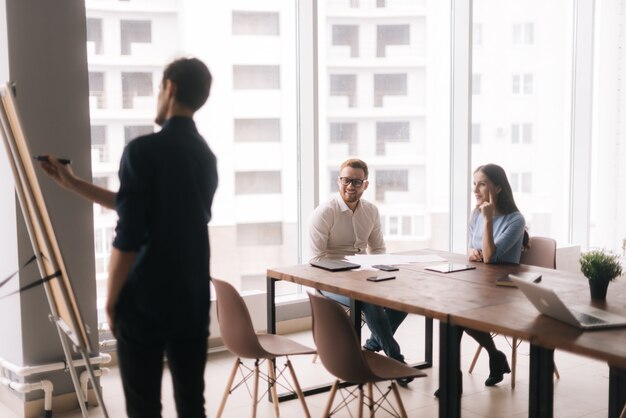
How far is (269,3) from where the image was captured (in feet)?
17.7

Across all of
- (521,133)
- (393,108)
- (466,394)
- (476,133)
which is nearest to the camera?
(466,394)

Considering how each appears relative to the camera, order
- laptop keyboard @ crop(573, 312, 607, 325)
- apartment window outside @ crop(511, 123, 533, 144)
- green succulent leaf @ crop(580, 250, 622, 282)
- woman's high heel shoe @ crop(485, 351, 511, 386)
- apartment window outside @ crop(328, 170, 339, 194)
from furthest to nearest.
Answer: apartment window outside @ crop(511, 123, 533, 144) < apartment window outside @ crop(328, 170, 339, 194) < woman's high heel shoe @ crop(485, 351, 511, 386) < green succulent leaf @ crop(580, 250, 622, 282) < laptop keyboard @ crop(573, 312, 607, 325)

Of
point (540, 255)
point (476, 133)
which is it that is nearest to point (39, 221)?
point (540, 255)

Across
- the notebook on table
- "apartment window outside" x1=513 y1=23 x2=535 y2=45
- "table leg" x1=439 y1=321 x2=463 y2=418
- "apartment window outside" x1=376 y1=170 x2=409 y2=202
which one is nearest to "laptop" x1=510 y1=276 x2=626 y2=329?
"table leg" x1=439 y1=321 x2=463 y2=418

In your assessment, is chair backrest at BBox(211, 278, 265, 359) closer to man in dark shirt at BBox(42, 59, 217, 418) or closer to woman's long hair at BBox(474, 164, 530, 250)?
man in dark shirt at BBox(42, 59, 217, 418)

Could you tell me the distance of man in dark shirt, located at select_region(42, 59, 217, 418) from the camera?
87.5 inches

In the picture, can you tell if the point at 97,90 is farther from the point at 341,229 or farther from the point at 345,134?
the point at 345,134

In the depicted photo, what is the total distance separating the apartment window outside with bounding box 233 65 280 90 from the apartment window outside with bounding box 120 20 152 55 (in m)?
0.70

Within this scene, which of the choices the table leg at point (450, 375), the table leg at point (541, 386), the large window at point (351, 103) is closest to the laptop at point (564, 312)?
the table leg at point (541, 386)

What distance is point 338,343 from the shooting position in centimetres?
310

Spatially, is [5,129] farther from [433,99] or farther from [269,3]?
[433,99]

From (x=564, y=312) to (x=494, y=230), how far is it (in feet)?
5.41

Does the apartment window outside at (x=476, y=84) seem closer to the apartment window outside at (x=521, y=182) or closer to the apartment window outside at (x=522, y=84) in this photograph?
the apartment window outside at (x=522, y=84)

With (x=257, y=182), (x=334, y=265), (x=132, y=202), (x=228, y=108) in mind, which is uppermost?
(x=228, y=108)
